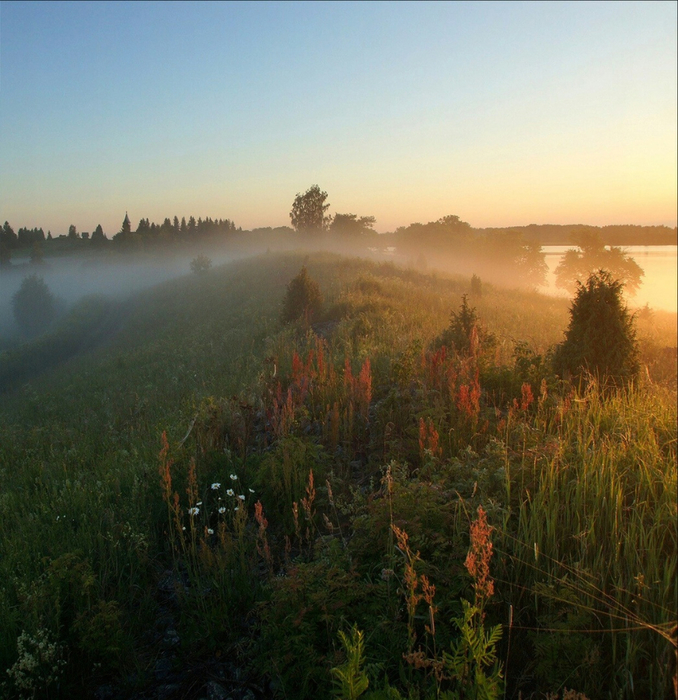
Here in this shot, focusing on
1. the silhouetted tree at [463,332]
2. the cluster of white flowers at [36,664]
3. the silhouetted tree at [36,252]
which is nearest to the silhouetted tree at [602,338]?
the silhouetted tree at [463,332]

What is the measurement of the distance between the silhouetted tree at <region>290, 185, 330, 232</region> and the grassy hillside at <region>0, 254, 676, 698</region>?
45.1 metres

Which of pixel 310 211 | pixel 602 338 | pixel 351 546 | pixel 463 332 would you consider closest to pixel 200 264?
pixel 310 211

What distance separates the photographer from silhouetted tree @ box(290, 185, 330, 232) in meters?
48.9

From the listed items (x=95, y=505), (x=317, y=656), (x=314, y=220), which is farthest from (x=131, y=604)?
(x=314, y=220)

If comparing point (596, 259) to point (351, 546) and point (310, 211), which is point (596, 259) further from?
point (310, 211)

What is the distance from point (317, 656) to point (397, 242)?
195 feet

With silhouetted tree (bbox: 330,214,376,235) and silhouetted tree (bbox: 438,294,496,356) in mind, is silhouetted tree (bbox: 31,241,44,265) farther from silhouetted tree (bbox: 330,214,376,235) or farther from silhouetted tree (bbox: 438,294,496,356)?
silhouetted tree (bbox: 330,214,376,235)

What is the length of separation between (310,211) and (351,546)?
4934 cm

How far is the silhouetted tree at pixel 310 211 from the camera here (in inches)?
1925

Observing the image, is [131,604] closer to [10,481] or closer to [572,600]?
[572,600]

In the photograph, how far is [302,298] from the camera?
1503 cm

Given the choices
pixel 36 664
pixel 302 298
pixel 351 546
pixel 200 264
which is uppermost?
pixel 200 264

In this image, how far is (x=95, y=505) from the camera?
389 centimetres

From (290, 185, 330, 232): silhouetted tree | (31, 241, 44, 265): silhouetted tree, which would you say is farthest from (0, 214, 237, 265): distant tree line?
(290, 185, 330, 232): silhouetted tree
